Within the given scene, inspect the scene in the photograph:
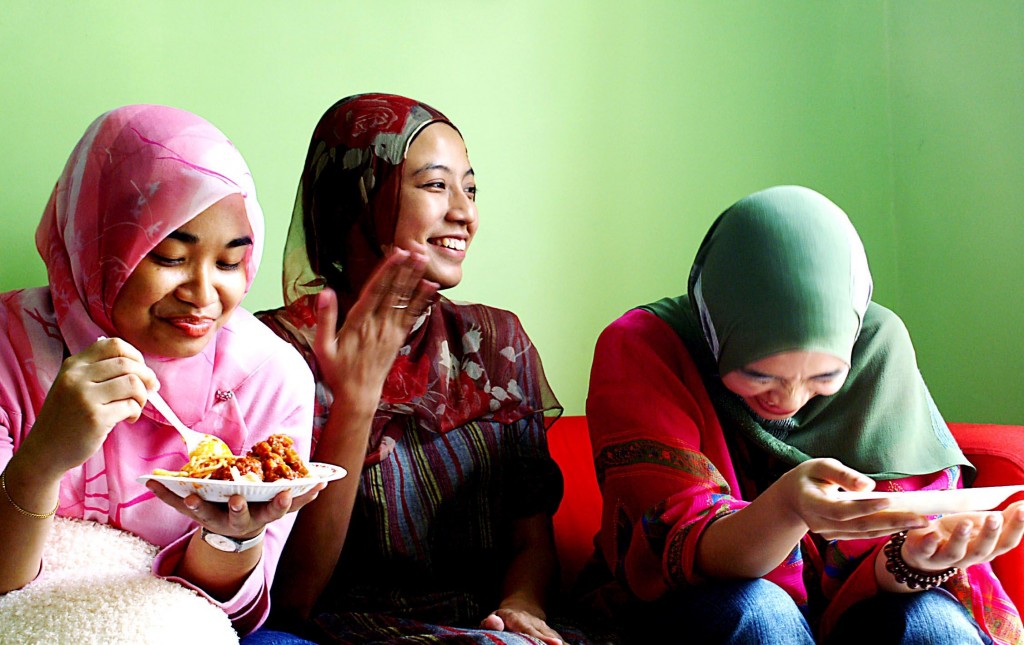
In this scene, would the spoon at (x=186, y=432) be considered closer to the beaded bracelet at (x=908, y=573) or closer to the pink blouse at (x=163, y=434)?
the pink blouse at (x=163, y=434)

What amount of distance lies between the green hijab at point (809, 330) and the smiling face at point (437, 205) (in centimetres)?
30

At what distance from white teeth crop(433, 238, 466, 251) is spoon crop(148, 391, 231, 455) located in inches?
18.1

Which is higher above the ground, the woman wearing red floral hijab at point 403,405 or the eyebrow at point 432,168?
the eyebrow at point 432,168

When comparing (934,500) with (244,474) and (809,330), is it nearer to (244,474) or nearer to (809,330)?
(809,330)

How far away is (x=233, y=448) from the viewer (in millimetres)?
1181

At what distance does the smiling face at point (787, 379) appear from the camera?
1.23 meters

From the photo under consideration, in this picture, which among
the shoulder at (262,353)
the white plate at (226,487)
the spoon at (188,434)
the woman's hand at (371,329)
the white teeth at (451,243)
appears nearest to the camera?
the white plate at (226,487)

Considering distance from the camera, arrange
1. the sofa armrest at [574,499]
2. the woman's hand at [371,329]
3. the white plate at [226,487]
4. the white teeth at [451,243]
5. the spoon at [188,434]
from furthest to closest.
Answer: the sofa armrest at [574,499] < the white teeth at [451,243] < the woman's hand at [371,329] < the spoon at [188,434] < the white plate at [226,487]

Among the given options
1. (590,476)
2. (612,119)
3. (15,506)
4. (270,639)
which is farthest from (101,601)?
(612,119)

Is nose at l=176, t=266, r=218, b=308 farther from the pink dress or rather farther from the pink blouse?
the pink dress

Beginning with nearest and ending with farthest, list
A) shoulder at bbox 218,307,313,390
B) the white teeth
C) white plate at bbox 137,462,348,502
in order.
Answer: white plate at bbox 137,462,348,502 → shoulder at bbox 218,307,313,390 → the white teeth

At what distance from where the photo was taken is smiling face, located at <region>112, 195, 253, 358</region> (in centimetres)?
109

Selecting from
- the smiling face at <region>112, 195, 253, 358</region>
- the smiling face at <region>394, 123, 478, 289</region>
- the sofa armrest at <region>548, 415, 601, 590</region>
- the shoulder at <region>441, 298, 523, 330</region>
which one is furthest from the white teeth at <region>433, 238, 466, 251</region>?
the sofa armrest at <region>548, 415, 601, 590</region>

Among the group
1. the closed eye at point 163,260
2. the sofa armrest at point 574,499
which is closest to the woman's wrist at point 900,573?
the sofa armrest at point 574,499
